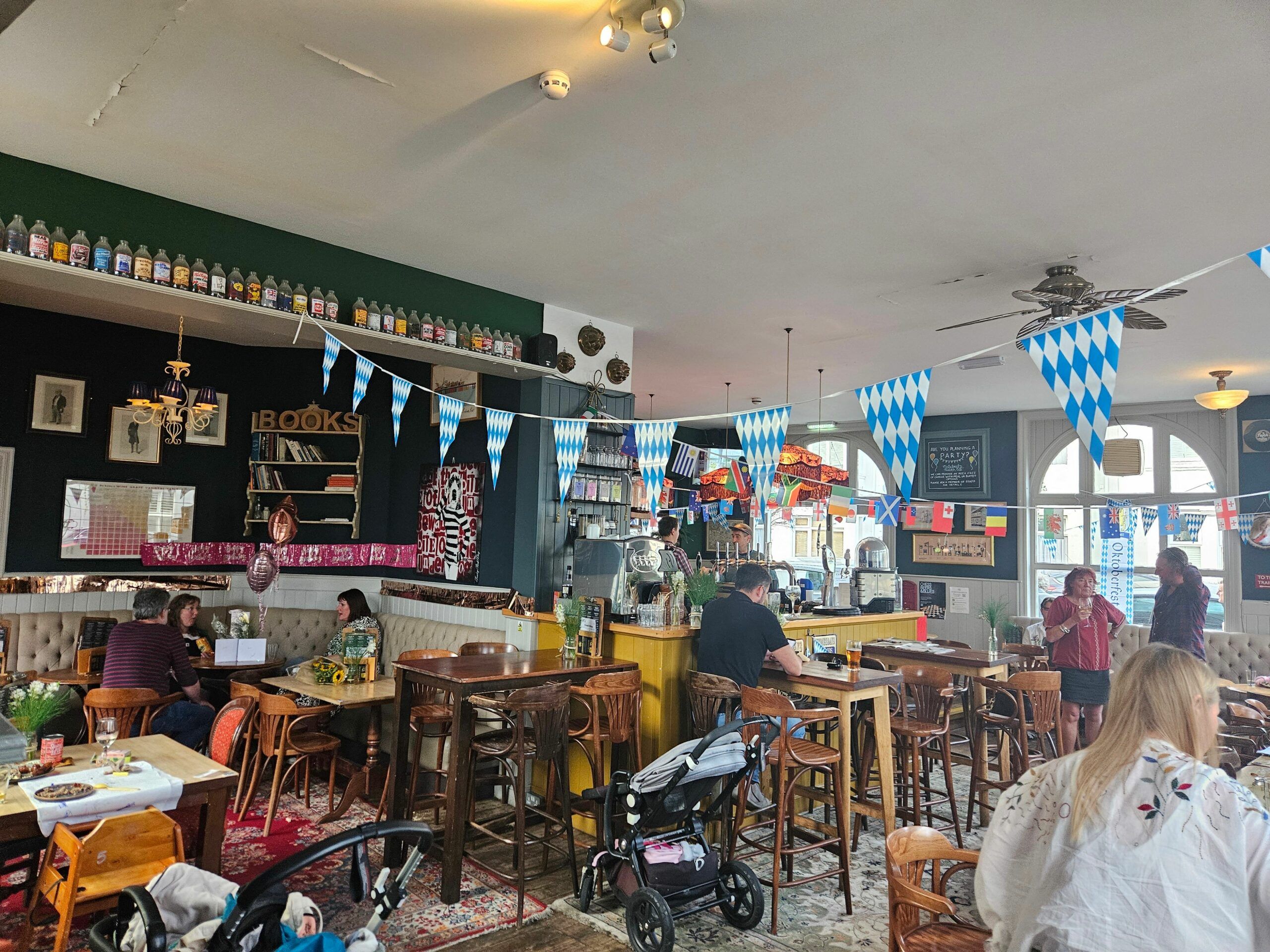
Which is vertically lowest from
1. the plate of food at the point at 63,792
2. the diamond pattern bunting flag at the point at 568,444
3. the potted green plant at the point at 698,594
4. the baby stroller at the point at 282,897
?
the plate of food at the point at 63,792

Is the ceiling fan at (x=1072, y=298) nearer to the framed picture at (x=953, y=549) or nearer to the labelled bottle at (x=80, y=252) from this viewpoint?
the labelled bottle at (x=80, y=252)

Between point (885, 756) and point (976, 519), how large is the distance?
7.22m

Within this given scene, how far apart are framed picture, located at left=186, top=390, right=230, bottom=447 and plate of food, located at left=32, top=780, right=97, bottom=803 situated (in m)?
5.10

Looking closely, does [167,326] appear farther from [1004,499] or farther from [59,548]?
[1004,499]

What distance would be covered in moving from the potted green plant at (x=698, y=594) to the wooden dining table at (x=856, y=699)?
860 mm

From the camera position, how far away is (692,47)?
3.02 metres

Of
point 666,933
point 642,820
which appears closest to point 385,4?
point 642,820

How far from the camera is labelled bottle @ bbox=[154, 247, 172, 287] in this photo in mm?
4270

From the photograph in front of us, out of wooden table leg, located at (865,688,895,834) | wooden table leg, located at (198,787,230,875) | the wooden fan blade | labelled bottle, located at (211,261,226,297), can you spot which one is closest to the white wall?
labelled bottle, located at (211,261,226,297)

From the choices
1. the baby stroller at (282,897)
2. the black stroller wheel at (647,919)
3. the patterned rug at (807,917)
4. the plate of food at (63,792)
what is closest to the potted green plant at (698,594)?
the patterned rug at (807,917)

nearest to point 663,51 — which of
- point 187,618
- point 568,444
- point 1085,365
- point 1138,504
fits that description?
point 1085,365

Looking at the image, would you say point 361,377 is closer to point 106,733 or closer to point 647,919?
point 106,733

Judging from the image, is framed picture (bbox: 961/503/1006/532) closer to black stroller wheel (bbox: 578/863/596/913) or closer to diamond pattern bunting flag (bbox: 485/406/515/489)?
diamond pattern bunting flag (bbox: 485/406/515/489)

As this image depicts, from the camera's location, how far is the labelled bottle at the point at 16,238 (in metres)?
3.85
